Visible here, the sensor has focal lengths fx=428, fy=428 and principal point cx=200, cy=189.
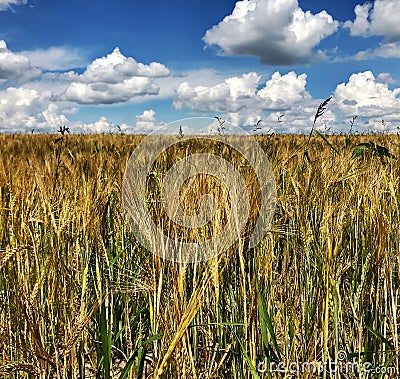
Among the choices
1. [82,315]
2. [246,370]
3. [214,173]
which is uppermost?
[214,173]

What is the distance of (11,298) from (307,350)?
2.67 ft

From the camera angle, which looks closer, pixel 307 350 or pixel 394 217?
pixel 307 350

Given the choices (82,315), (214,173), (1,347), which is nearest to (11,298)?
(1,347)

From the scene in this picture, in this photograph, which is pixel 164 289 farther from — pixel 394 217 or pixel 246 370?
pixel 394 217

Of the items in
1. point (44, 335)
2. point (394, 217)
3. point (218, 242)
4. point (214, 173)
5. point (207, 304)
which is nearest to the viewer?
point (218, 242)

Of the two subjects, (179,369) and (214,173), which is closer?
(179,369)

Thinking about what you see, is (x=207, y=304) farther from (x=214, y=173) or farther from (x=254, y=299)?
(x=214, y=173)

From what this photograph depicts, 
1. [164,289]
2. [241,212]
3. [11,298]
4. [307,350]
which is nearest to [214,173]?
[241,212]

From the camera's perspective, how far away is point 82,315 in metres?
0.77

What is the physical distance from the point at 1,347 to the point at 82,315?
12.1 inches

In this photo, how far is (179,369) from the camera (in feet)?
2.65

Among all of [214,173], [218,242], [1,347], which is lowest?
[1,347]

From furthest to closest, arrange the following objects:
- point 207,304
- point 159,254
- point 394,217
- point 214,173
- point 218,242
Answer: point 394,217 → point 214,173 → point 207,304 → point 218,242 → point 159,254

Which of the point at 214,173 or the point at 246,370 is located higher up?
the point at 214,173
